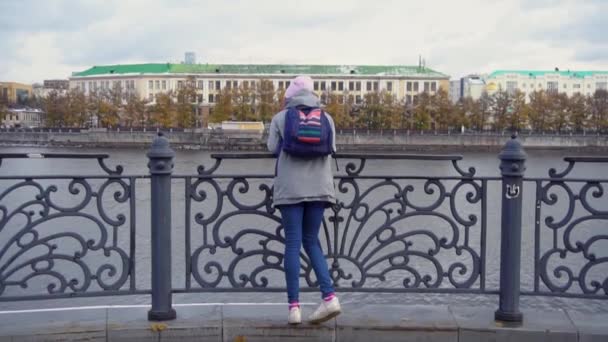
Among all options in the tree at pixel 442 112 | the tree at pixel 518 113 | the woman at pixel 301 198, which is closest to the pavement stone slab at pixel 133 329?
the woman at pixel 301 198

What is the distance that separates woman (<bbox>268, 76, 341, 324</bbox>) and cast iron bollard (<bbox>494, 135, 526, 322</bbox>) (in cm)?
118

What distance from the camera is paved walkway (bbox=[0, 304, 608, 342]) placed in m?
4.38

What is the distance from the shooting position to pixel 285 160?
13.8ft

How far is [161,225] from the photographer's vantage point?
449cm

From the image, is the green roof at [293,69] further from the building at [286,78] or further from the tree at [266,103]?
the tree at [266,103]

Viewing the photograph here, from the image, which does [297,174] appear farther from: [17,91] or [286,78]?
[17,91]

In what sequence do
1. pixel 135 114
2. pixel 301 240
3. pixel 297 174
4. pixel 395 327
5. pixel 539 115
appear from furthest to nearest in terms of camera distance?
pixel 135 114
pixel 539 115
pixel 395 327
pixel 301 240
pixel 297 174

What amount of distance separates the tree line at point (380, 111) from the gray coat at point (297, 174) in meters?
87.3

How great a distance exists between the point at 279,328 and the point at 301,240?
23.4 inches

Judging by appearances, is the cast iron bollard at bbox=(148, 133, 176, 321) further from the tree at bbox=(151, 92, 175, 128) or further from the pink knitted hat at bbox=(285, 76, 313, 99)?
the tree at bbox=(151, 92, 175, 128)

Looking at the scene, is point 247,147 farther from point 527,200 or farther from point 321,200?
point 321,200

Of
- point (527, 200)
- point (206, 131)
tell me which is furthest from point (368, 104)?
point (527, 200)

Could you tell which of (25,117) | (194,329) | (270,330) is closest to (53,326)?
(194,329)

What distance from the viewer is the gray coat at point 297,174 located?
418 cm
